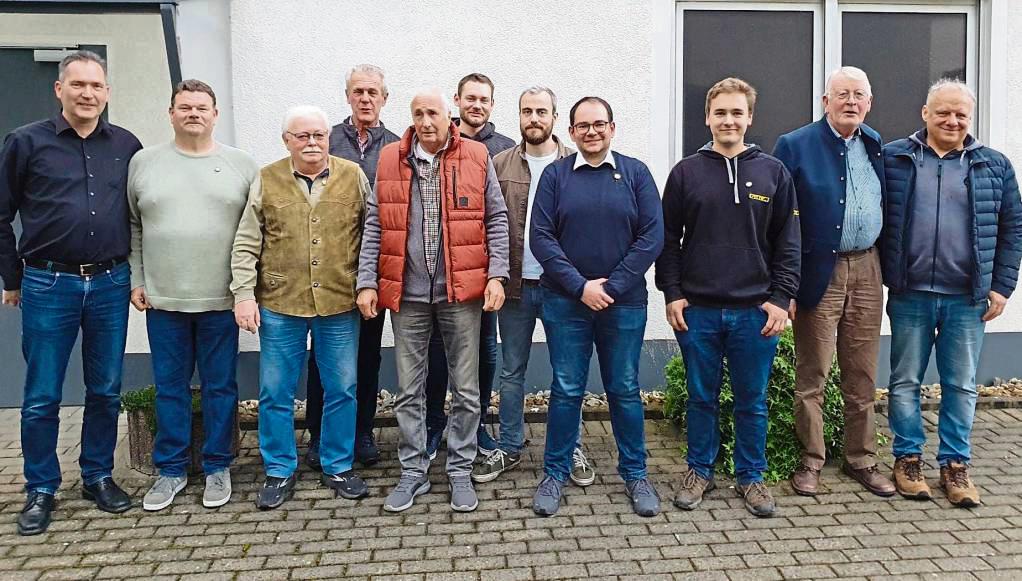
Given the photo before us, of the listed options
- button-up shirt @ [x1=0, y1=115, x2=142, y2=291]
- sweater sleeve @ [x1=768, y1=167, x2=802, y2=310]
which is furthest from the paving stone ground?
button-up shirt @ [x1=0, y1=115, x2=142, y2=291]

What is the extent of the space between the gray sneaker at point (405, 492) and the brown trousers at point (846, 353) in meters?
2.02

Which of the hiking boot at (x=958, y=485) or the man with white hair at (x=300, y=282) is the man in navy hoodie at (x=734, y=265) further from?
the man with white hair at (x=300, y=282)

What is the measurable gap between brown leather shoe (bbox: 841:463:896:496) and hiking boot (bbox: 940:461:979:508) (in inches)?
10.4

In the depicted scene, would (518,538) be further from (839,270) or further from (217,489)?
(839,270)

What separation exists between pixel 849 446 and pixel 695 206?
1651 millimetres

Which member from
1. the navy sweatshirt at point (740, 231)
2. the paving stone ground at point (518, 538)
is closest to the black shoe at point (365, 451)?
the paving stone ground at point (518, 538)

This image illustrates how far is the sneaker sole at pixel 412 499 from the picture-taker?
159 inches

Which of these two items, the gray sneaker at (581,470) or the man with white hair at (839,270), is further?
the gray sneaker at (581,470)

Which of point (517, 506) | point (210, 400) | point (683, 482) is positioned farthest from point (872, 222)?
point (210, 400)

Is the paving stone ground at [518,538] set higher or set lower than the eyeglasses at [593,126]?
lower

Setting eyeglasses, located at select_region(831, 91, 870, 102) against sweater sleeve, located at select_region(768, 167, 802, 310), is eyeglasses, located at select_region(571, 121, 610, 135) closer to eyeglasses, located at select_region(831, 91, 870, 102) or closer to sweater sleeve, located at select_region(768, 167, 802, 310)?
sweater sleeve, located at select_region(768, 167, 802, 310)

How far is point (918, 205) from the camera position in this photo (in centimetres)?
413

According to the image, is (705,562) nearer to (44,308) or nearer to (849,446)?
(849,446)

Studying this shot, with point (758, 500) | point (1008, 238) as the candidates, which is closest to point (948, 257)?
point (1008, 238)
